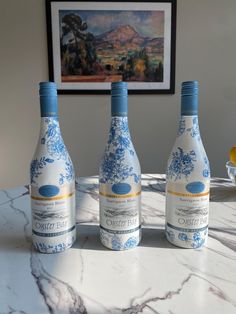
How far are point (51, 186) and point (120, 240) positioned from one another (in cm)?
17

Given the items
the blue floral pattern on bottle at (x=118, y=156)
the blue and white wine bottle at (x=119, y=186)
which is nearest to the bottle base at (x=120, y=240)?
the blue and white wine bottle at (x=119, y=186)

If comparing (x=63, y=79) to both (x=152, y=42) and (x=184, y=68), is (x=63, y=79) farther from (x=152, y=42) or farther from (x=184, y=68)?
(x=184, y=68)

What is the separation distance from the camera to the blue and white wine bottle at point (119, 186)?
54 centimetres

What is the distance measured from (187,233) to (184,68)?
5.52 feet

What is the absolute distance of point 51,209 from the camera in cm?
53

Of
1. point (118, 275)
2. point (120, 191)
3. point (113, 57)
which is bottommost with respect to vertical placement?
point (118, 275)

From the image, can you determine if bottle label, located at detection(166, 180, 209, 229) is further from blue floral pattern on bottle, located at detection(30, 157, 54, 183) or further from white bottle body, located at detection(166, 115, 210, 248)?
blue floral pattern on bottle, located at detection(30, 157, 54, 183)

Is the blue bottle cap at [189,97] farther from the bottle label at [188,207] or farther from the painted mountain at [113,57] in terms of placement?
the painted mountain at [113,57]

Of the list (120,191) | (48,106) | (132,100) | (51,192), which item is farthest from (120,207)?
(132,100)

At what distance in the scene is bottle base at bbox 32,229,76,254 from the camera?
55 centimetres

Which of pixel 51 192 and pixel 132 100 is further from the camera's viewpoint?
pixel 132 100

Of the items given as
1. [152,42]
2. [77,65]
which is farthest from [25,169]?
[152,42]

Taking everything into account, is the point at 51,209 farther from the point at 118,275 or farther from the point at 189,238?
the point at 189,238

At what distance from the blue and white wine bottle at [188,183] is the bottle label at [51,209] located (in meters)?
0.20
